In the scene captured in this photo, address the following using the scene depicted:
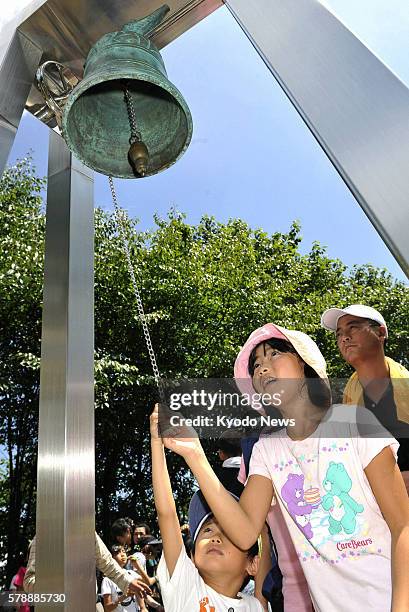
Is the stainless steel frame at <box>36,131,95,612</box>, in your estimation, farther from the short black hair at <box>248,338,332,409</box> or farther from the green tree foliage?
the green tree foliage

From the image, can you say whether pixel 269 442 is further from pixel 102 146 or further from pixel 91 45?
pixel 91 45

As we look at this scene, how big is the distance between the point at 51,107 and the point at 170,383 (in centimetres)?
948

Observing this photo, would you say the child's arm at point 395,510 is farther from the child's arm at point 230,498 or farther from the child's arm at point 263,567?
the child's arm at point 263,567

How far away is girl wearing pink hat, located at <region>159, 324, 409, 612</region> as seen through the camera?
1.58 meters

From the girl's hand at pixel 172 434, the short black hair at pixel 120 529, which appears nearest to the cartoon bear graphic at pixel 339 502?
the girl's hand at pixel 172 434

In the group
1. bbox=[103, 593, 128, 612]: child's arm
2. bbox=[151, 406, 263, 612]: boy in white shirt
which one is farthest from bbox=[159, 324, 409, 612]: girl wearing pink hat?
bbox=[103, 593, 128, 612]: child's arm

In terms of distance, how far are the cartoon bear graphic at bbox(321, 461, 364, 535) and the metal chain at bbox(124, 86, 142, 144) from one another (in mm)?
1339

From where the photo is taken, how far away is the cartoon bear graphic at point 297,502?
1.73m

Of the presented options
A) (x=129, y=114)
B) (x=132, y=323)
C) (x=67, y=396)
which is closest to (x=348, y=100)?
(x=129, y=114)

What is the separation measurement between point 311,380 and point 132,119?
3.99 ft

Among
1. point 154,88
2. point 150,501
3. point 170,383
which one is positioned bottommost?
point 154,88

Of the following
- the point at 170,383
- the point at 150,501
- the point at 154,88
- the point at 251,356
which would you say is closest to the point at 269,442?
the point at 251,356

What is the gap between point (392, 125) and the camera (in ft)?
3.84

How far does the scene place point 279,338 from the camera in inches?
85.2
